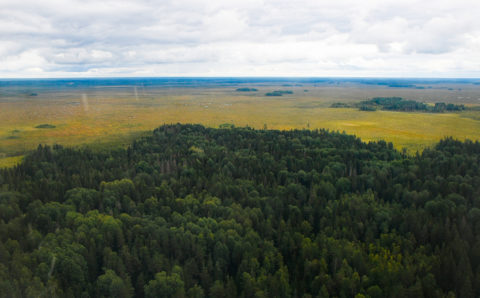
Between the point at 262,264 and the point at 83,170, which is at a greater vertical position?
the point at 83,170

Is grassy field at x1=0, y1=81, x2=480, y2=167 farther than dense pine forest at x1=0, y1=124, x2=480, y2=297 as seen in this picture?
Yes

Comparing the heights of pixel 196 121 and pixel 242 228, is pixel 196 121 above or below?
above

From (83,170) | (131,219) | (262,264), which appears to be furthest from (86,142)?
(262,264)

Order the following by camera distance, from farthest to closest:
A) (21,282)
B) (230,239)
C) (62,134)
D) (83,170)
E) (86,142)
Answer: (62,134) → (86,142) → (83,170) → (230,239) → (21,282)

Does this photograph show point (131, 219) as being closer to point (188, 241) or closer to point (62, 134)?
point (188, 241)

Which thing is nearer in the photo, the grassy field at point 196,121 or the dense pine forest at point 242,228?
the dense pine forest at point 242,228

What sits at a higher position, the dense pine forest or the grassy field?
the grassy field

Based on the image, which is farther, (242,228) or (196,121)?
(196,121)

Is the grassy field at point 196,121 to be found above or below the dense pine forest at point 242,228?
above
